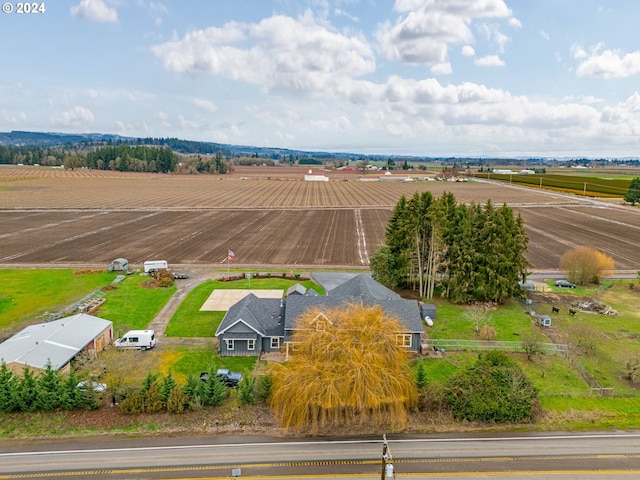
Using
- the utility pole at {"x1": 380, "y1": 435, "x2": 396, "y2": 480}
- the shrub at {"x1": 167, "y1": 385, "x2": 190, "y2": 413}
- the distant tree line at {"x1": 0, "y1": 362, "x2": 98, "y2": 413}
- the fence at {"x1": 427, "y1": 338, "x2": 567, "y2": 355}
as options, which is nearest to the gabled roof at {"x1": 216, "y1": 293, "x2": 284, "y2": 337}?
the shrub at {"x1": 167, "y1": 385, "x2": 190, "y2": 413}

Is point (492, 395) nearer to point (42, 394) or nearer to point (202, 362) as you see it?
point (202, 362)

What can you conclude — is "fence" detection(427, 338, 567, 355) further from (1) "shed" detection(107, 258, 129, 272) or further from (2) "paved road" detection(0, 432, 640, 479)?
(1) "shed" detection(107, 258, 129, 272)

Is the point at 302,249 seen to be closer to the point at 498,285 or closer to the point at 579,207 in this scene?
the point at 498,285

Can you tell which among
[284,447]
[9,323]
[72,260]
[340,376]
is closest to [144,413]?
[284,447]

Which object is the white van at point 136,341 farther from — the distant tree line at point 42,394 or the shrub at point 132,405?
the shrub at point 132,405

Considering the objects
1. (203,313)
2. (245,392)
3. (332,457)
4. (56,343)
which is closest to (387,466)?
(332,457)
